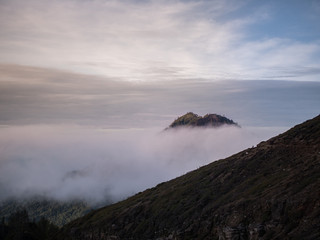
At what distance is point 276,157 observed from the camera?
127m

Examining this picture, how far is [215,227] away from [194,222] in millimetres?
13564

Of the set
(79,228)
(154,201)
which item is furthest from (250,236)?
(79,228)

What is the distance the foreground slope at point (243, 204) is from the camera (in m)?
76.2

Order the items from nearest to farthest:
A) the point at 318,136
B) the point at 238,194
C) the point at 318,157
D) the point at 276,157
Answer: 1. the point at 318,157
2. the point at 238,194
3. the point at 318,136
4. the point at 276,157

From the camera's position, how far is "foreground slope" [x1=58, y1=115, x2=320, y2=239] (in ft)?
250

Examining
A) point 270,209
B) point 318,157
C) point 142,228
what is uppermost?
point 318,157

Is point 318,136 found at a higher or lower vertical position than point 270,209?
higher

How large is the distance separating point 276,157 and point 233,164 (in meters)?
23.0

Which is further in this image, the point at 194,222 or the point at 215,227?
the point at 194,222

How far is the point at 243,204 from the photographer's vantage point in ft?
307

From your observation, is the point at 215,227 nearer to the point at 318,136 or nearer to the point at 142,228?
the point at 142,228

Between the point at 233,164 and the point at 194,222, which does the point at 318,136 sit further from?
the point at 194,222

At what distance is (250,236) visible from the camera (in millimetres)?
80000

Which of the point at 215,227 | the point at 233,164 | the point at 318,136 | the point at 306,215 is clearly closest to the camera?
the point at 306,215
